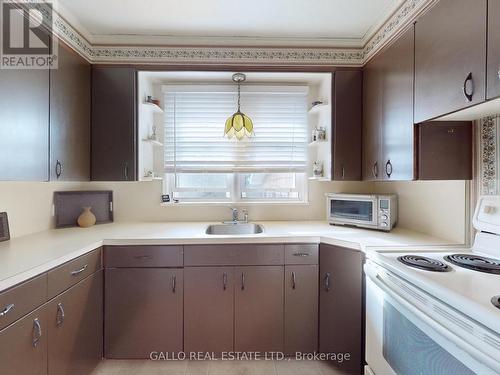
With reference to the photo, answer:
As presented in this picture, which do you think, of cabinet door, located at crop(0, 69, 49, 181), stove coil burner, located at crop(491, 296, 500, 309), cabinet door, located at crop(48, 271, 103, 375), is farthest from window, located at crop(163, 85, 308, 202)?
stove coil burner, located at crop(491, 296, 500, 309)

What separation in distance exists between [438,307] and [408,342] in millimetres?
279

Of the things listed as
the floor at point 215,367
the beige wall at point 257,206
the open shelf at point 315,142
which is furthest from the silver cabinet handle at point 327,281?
the open shelf at point 315,142

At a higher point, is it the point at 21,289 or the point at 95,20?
the point at 95,20

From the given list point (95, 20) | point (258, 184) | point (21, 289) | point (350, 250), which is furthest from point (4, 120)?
point (350, 250)

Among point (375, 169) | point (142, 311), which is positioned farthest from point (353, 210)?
point (142, 311)

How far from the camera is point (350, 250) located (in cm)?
167

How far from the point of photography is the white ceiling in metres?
1.70

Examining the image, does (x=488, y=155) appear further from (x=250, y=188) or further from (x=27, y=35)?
(x=27, y=35)

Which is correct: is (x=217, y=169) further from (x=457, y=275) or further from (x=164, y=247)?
(x=457, y=275)

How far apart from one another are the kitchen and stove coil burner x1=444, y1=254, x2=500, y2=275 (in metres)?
0.01

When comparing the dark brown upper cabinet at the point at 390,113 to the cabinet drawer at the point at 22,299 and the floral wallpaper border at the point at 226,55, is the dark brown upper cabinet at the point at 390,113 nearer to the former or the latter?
the floral wallpaper border at the point at 226,55

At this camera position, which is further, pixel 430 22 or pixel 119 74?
pixel 119 74

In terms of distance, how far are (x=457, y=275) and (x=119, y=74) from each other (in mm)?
2461

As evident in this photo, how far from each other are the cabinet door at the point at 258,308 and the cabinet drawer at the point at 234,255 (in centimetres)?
5
